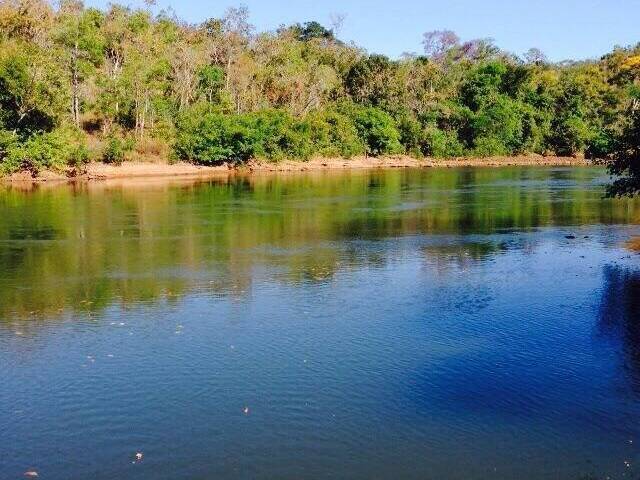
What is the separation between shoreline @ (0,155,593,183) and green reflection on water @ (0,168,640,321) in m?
6.94

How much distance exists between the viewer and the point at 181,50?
80.4 m

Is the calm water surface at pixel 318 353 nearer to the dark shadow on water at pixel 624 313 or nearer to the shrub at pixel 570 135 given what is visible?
the dark shadow on water at pixel 624 313

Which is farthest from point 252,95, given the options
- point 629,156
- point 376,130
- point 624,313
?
point 624,313

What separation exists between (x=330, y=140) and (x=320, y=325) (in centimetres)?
7379

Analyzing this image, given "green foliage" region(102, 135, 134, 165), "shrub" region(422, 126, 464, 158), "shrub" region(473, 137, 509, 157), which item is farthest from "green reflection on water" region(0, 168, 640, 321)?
"shrub" region(473, 137, 509, 157)

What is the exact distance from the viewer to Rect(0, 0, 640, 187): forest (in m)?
61.5

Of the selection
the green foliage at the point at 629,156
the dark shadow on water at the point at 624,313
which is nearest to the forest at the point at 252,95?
the green foliage at the point at 629,156

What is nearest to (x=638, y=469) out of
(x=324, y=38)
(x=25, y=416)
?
(x=25, y=416)

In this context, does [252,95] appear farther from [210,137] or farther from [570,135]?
[570,135]

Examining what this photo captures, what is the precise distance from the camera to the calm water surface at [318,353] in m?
11.2

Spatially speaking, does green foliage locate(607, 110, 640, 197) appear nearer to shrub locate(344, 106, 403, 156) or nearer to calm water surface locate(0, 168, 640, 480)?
calm water surface locate(0, 168, 640, 480)

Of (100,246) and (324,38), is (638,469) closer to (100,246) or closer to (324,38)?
(100,246)

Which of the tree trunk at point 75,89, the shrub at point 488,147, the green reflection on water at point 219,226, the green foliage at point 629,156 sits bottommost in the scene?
the green reflection on water at point 219,226

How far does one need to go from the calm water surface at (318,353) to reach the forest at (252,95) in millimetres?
26182
